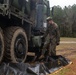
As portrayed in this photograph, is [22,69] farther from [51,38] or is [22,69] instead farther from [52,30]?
[52,30]

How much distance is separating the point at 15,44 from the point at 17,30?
0.53 meters

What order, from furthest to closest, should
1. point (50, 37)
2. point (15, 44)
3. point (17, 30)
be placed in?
point (50, 37) → point (17, 30) → point (15, 44)

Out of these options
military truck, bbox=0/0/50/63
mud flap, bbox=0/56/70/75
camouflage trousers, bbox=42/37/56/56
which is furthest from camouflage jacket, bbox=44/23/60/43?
mud flap, bbox=0/56/70/75

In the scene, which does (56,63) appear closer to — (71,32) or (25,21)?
(25,21)

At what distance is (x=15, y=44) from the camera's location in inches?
401

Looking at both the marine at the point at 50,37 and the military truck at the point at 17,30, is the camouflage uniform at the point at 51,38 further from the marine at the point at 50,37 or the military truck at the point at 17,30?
the military truck at the point at 17,30

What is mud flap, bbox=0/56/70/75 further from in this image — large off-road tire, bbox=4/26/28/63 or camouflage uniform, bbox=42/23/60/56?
camouflage uniform, bbox=42/23/60/56

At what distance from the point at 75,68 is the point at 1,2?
3.38m

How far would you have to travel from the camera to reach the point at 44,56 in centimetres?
1262

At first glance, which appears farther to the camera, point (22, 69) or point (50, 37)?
point (50, 37)

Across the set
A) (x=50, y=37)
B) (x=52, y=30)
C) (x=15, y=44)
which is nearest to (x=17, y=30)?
(x=15, y=44)

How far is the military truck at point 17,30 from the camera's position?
31.1 feet

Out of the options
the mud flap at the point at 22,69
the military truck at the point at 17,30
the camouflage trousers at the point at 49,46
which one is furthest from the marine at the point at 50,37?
the mud flap at the point at 22,69

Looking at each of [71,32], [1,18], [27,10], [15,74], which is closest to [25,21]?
[27,10]
